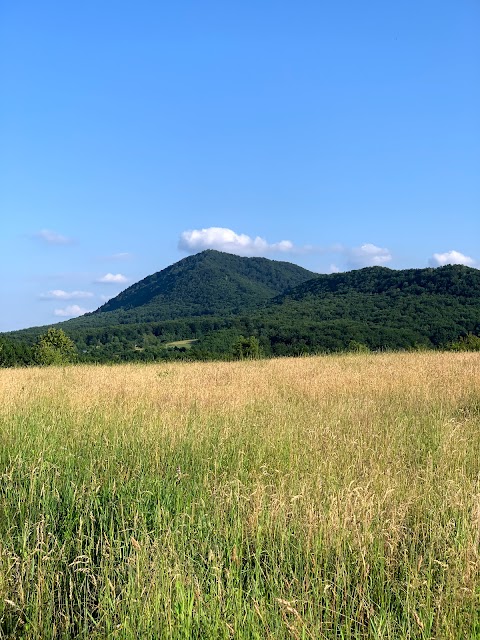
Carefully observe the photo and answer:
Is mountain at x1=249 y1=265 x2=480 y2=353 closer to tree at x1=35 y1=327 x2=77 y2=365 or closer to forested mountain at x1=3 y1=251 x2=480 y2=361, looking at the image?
forested mountain at x1=3 y1=251 x2=480 y2=361

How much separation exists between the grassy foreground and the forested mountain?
15.5m

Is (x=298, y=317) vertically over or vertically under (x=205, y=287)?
under

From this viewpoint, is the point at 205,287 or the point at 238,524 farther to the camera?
the point at 205,287

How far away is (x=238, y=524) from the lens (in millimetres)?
3230

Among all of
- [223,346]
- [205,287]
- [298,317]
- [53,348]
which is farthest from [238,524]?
[205,287]

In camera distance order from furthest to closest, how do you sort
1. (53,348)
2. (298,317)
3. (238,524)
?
(298,317) → (53,348) → (238,524)

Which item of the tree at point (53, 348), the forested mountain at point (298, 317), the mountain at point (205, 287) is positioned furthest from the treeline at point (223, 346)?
the mountain at point (205, 287)

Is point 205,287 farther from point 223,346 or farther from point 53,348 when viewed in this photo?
point 53,348

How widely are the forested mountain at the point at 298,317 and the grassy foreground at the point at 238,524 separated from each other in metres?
15.5

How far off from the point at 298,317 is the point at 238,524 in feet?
209

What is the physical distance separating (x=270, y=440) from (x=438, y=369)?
289 inches

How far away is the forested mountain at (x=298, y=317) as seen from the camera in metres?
39.9

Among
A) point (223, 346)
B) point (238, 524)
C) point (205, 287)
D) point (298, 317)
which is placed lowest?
point (238, 524)

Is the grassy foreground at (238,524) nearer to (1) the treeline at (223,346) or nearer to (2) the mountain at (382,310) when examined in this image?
(1) the treeline at (223,346)
